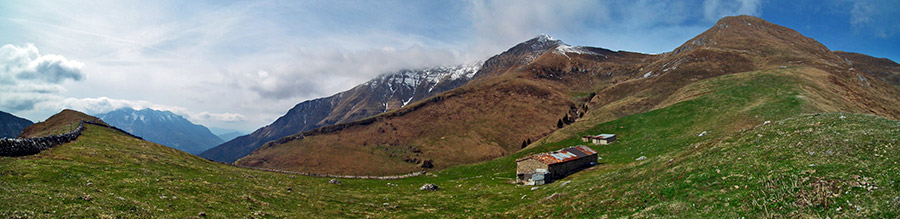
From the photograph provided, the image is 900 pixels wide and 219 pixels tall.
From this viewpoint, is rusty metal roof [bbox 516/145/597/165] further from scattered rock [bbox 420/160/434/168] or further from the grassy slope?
scattered rock [bbox 420/160/434/168]

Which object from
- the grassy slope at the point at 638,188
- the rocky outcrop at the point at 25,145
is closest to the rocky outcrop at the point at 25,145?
the rocky outcrop at the point at 25,145

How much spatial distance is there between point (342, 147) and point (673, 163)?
593ft

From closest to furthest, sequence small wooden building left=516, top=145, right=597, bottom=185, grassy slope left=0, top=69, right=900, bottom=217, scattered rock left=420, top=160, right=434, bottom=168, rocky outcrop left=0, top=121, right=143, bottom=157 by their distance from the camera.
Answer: grassy slope left=0, top=69, right=900, bottom=217, rocky outcrop left=0, top=121, right=143, bottom=157, small wooden building left=516, top=145, right=597, bottom=185, scattered rock left=420, top=160, right=434, bottom=168

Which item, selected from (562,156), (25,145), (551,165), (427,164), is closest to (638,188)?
(551,165)

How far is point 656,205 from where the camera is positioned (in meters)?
21.3

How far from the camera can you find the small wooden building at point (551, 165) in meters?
51.1

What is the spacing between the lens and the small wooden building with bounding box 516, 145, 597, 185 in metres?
51.1

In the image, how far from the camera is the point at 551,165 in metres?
52.7

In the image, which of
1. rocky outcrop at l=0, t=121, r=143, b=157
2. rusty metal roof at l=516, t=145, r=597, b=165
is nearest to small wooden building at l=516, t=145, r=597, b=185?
rusty metal roof at l=516, t=145, r=597, b=165

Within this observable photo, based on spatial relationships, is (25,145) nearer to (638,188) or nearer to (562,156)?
(638,188)

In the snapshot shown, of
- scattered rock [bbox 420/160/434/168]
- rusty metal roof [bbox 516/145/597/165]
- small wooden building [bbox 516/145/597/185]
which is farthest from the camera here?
scattered rock [bbox 420/160/434/168]

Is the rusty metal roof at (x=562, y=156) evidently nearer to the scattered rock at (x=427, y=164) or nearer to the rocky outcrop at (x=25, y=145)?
the rocky outcrop at (x=25, y=145)

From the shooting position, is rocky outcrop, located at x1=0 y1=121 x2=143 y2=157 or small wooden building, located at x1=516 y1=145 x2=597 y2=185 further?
small wooden building, located at x1=516 y1=145 x2=597 y2=185

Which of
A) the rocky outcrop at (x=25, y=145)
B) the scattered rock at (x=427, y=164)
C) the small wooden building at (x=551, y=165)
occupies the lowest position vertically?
the scattered rock at (x=427, y=164)
